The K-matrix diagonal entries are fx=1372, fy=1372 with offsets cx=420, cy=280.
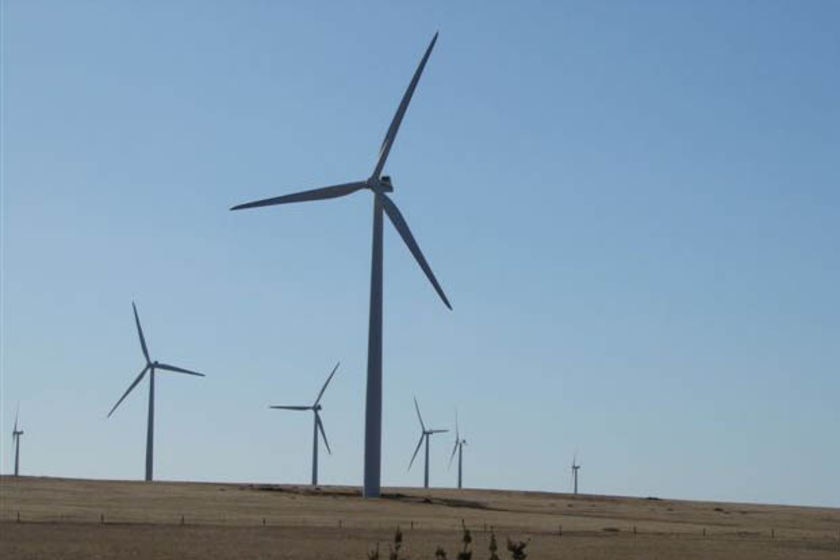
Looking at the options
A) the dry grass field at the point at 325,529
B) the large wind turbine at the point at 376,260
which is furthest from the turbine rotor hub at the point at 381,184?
the dry grass field at the point at 325,529

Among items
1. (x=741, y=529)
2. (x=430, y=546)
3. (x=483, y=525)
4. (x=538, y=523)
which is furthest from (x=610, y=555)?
(x=741, y=529)

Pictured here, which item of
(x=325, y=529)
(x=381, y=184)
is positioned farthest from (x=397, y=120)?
(x=325, y=529)

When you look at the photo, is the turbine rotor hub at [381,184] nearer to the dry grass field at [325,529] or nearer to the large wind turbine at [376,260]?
the large wind turbine at [376,260]

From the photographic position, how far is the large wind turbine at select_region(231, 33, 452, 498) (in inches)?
4109

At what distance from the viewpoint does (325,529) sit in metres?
71.6

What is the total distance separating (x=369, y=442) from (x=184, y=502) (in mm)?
15188

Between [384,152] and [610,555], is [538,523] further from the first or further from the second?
[384,152]

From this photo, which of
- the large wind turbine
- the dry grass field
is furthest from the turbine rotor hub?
the dry grass field

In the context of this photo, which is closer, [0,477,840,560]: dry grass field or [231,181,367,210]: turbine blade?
[0,477,840,560]: dry grass field

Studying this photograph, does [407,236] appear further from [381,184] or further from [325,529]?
[325,529]

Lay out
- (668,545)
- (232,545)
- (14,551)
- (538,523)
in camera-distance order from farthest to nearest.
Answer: (538,523) → (668,545) → (232,545) → (14,551)

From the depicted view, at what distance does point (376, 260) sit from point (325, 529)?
124 feet

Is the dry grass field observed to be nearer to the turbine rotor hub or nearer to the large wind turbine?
the large wind turbine

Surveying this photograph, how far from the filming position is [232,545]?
189ft
